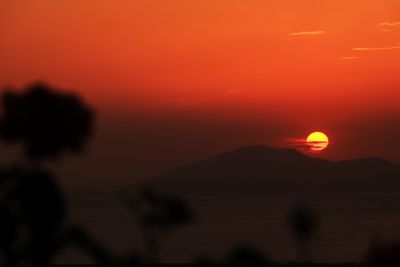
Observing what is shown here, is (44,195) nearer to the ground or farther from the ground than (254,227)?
nearer to the ground

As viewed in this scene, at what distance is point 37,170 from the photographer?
14.7 metres

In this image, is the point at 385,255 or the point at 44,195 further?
the point at 385,255

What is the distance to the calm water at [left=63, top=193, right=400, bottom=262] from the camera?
83125 mm

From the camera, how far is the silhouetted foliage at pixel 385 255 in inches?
853

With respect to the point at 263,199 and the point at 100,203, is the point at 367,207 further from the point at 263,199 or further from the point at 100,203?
the point at 100,203

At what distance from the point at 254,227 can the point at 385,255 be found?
322 ft

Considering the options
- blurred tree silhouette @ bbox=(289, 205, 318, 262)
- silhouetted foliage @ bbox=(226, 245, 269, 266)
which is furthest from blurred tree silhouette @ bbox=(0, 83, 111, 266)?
blurred tree silhouette @ bbox=(289, 205, 318, 262)

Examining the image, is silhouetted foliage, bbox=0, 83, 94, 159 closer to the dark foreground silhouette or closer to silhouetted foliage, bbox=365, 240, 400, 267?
the dark foreground silhouette

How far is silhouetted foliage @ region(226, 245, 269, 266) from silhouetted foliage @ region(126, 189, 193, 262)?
2.14ft

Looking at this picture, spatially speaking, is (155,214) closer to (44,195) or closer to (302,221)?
(44,195)

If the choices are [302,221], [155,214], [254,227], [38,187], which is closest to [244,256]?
[155,214]

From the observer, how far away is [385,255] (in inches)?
861

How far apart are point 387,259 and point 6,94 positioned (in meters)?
10.1

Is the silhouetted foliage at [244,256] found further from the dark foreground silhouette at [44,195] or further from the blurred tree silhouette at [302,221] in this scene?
the blurred tree silhouette at [302,221]
